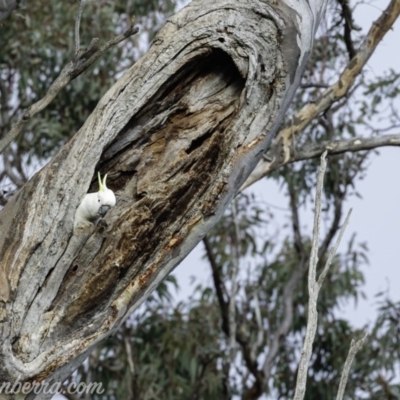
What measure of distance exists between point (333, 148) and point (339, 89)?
515 mm

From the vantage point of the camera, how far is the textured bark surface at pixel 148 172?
2775 mm

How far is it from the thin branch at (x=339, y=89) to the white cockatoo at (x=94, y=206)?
2177mm

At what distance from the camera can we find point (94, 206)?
8.93ft

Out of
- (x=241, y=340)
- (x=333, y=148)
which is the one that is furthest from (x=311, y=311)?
(x=241, y=340)

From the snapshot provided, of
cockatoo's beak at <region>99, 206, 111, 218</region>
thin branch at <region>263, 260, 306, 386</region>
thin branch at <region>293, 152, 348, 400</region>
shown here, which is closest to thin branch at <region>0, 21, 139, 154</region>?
cockatoo's beak at <region>99, 206, 111, 218</region>

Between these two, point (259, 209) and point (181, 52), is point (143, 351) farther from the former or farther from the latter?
point (181, 52)

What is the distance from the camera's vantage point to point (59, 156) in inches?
113

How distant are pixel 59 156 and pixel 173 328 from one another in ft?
14.1

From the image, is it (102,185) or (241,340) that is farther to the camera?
(241,340)

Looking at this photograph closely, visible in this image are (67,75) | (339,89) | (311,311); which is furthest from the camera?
(339,89)

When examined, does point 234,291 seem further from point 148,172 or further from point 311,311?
point 311,311

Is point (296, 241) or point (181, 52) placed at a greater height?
point (296, 241)

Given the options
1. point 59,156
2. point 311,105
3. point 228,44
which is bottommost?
point 59,156

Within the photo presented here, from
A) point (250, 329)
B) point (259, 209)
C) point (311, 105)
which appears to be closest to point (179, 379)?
point (250, 329)
